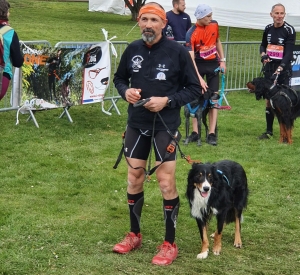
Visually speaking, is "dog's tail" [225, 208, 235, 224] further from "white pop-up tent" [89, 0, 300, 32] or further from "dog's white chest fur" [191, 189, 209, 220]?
"white pop-up tent" [89, 0, 300, 32]

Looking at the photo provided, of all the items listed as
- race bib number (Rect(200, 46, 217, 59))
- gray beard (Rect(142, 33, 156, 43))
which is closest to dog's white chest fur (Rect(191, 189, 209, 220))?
gray beard (Rect(142, 33, 156, 43))

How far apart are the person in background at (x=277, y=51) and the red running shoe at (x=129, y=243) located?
502 centimetres

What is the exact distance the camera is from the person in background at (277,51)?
9.40m

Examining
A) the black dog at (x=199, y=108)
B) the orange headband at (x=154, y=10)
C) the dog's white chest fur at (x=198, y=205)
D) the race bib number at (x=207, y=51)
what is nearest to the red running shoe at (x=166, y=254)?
the dog's white chest fur at (x=198, y=205)

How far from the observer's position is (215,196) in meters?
4.80

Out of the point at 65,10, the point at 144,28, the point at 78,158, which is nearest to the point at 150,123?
the point at 144,28

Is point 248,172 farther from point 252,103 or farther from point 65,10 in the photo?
point 65,10

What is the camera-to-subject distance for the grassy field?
188 inches

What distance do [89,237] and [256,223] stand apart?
66.0 inches

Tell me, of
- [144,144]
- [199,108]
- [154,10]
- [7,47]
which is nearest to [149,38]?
A: [154,10]

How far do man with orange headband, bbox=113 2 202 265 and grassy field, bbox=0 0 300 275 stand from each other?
407mm

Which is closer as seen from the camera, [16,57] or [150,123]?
[150,123]

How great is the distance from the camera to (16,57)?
20.7ft

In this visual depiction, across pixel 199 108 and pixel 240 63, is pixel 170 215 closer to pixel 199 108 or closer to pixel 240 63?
pixel 199 108
